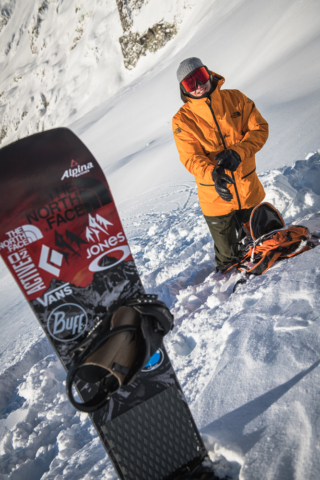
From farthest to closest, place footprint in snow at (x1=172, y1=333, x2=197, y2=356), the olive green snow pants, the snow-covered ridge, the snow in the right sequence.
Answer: the snow-covered ridge → the olive green snow pants → footprint in snow at (x1=172, y1=333, x2=197, y2=356) → the snow

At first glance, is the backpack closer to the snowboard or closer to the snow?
the snow

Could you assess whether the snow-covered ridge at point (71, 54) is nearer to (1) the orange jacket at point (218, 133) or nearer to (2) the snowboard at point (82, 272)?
(1) the orange jacket at point (218, 133)

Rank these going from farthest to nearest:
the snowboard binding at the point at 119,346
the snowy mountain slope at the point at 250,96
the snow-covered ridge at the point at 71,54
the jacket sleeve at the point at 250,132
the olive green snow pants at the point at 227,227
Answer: the snow-covered ridge at the point at 71,54, the snowy mountain slope at the point at 250,96, the olive green snow pants at the point at 227,227, the jacket sleeve at the point at 250,132, the snowboard binding at the point at 119,346

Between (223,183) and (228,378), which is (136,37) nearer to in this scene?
(223,183)

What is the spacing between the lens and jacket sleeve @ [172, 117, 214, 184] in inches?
79.0

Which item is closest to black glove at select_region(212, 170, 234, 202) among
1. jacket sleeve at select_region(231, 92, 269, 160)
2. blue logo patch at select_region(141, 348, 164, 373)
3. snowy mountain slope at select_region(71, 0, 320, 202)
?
jacket sleeve at select_region(231, 92, 269, 160)

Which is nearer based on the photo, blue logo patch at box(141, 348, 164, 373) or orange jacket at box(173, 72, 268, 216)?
blue logo patch at box(141, 348, 164, 373)

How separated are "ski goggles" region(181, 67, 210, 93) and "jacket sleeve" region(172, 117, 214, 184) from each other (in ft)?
0.85

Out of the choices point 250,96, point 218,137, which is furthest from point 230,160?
point 250,96

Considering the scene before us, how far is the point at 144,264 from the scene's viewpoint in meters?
3.53

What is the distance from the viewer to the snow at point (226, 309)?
111 centimetres

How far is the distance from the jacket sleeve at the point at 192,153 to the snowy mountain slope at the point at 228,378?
914 millimetres

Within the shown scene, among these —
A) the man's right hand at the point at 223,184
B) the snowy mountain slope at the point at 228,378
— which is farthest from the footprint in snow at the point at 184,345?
the man's right hand at the point at 223,184

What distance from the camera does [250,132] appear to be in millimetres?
2053
